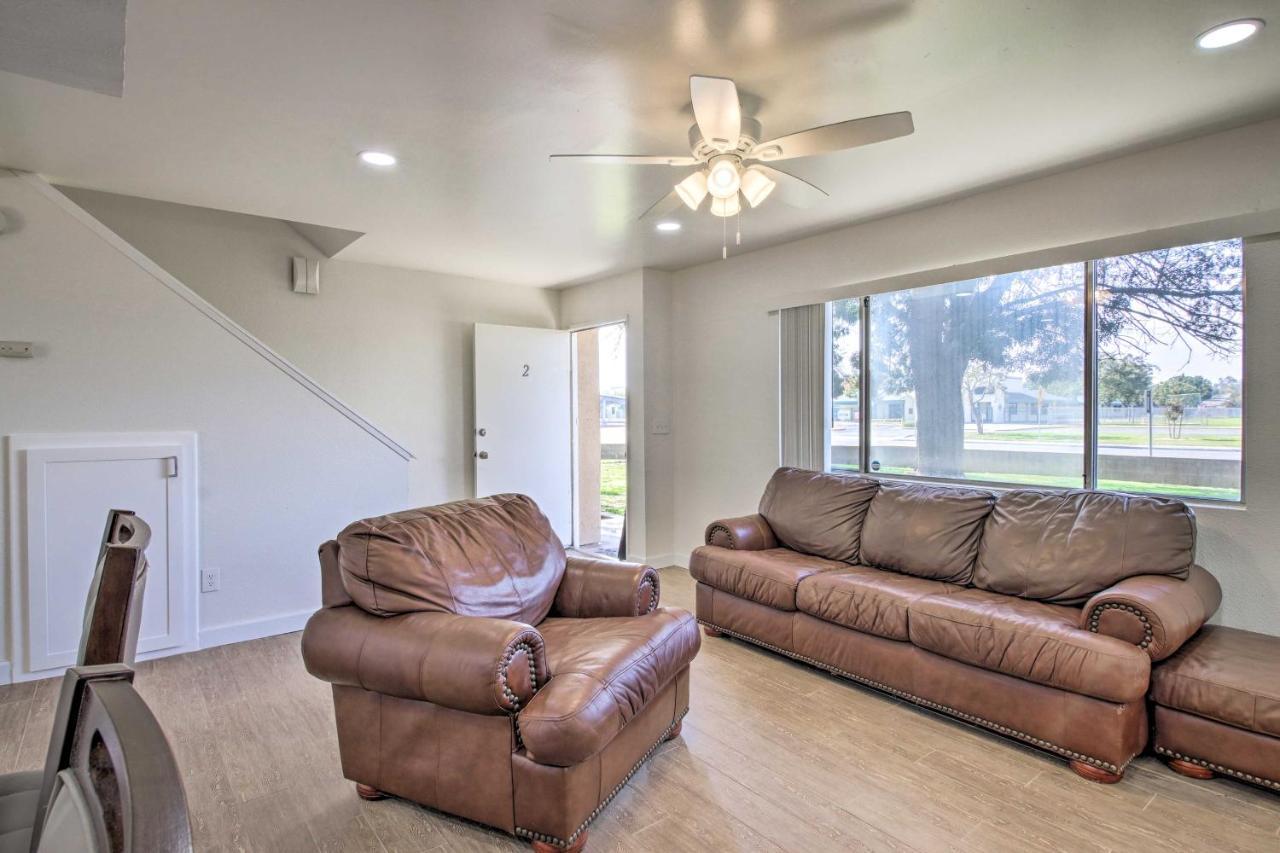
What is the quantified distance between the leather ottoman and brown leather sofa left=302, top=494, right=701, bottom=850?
1669 mm

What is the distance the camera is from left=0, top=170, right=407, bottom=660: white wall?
3.03 metres

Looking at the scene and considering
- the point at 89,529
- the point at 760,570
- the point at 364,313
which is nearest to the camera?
the point at 89,529

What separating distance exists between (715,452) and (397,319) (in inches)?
109

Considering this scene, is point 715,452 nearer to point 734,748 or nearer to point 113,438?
point 734,748

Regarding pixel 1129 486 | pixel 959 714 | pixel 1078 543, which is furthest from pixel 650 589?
pixel 1129 486

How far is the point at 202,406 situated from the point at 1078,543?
4.40 metres

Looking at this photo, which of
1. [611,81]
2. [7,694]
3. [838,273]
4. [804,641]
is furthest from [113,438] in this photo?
[838,273]

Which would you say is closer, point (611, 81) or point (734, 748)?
point (611, 81)

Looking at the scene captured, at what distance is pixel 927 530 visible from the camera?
3.16 metres

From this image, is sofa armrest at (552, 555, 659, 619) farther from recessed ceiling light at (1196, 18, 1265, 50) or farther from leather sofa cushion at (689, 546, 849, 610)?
recessed ceiling light at (1196, 18, 1265, 50)

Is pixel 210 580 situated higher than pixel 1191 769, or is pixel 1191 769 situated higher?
pixel 210 580

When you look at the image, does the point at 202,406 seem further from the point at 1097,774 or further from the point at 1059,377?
the point at 1059,377

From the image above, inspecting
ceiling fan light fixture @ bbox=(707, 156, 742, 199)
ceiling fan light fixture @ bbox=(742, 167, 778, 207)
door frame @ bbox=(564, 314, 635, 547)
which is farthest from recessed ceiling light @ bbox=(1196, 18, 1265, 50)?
door frame @ bbox=(564, 314, 635, 547)

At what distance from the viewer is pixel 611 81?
2.17 metres
